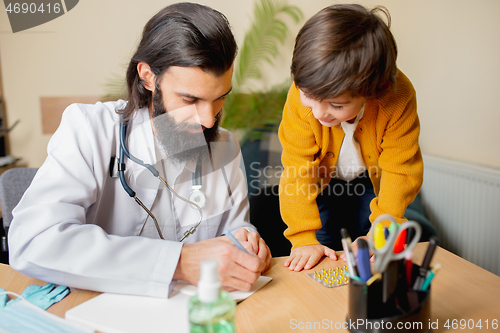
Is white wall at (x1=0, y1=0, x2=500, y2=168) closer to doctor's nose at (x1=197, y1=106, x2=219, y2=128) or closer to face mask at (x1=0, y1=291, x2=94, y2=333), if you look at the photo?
doctor's nose at (x1=197, y1=106, x2=219, y2=128)

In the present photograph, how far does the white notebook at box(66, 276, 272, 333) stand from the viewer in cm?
66

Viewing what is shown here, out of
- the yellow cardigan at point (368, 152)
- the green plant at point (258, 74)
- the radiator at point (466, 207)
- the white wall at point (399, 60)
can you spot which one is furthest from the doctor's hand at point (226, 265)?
the green plant at point (258, 74)

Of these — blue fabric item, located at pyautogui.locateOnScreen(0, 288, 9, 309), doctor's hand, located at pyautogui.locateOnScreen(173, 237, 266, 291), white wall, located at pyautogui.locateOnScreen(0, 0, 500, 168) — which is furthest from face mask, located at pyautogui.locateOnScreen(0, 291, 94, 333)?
white wall, located at pyautogui.locateOnScreen(0, 0, 500, 168)

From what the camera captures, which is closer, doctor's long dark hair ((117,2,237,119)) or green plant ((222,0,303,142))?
doctor's long dark hair ((117,2,237,119))

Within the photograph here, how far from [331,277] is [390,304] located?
274 mm

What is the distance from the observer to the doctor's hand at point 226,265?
79cm

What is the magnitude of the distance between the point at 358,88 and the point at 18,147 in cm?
285

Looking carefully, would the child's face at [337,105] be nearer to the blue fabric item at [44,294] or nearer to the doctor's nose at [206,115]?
the doctor's nose at [206,115]

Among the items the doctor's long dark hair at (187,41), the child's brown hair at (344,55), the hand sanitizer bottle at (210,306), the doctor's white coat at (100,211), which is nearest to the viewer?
the hand sanitizer bottle at (210,306)

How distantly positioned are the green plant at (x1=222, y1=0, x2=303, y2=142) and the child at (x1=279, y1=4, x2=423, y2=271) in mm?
1350

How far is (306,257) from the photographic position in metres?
0.97

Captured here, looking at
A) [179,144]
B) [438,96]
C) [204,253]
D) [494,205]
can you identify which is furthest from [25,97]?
[494,205]

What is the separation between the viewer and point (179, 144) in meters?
1.22

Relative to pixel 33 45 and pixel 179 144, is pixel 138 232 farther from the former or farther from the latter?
pixel 33 45
